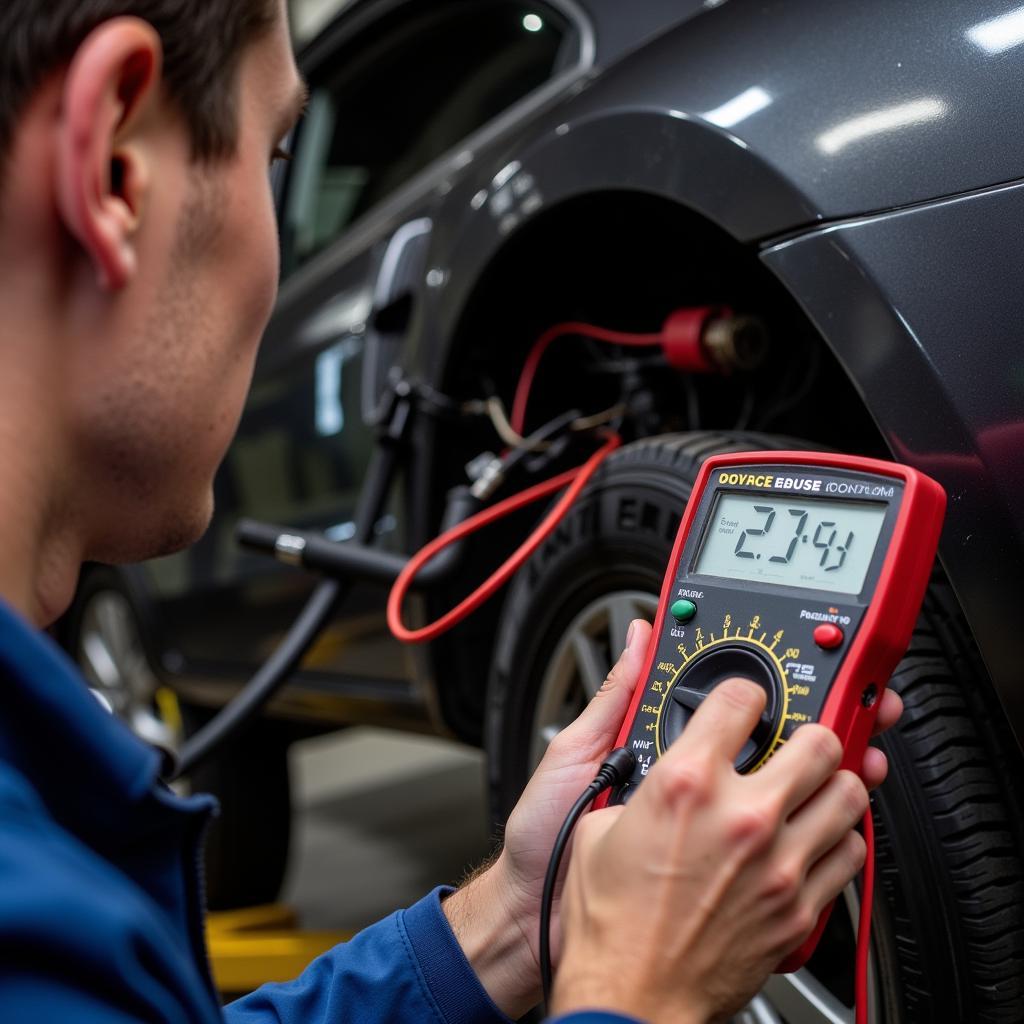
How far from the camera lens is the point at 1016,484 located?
705 millimetres

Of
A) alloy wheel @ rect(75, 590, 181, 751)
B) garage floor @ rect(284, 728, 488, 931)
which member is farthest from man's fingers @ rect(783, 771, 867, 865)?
alloy wheel @ rect(75, 590, 181, 751)

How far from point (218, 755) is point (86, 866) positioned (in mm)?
1472

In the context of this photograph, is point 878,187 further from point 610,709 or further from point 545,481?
point 545,481

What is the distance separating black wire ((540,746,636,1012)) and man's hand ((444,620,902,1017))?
50 millimetres

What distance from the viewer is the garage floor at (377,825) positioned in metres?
2.02

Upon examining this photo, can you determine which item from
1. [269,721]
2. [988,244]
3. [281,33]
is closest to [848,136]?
[988,244]

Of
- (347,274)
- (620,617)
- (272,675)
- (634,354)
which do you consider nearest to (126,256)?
(620,617)

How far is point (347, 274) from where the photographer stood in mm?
1525

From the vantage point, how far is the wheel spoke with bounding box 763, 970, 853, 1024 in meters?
0.88

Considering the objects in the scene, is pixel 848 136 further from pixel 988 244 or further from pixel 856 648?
pixel 856 648

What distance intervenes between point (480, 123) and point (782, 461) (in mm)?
911

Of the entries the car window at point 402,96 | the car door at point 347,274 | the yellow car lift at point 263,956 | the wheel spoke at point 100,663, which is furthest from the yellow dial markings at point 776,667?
the wheel spoke at point 100,663

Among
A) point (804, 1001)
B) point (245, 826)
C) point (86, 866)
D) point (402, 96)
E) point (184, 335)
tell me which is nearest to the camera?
point (86, 866)

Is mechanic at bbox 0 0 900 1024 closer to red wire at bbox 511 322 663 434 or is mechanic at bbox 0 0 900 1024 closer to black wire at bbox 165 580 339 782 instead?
red wire at bbox 511 322 663 434
